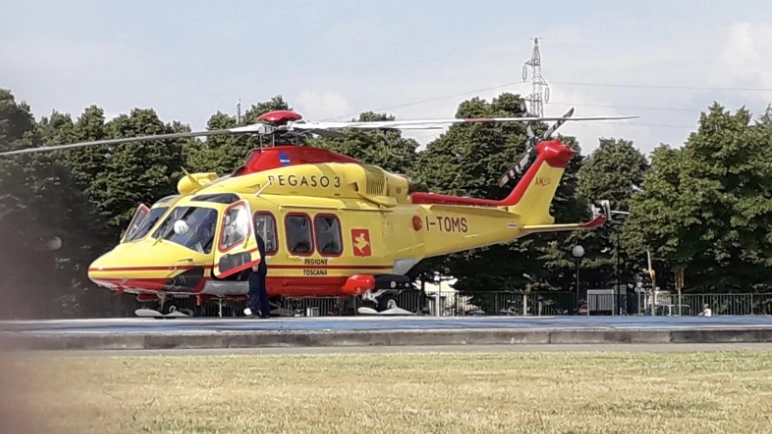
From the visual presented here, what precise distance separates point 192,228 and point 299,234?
7.88 ft

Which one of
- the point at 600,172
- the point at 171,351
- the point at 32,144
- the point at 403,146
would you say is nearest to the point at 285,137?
the point at 171,351

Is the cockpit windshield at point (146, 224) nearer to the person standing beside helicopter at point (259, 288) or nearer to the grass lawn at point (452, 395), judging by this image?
the person standing beside helicopter at point (259, 288)

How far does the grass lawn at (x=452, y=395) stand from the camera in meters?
6.75

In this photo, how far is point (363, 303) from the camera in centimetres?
2658

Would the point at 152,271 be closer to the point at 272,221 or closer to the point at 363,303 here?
the point at 272,221

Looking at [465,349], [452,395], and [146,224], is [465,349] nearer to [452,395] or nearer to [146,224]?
[452,395]

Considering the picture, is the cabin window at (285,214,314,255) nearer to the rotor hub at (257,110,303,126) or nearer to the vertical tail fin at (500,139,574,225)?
the rotor hub at (257,110,303,126)

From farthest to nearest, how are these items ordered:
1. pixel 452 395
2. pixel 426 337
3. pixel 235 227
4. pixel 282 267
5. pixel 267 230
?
1. pixel 282 267
2. pixel 267 230
3. pixel 235 227
4. pixel 426 337
5. pixel 452 395

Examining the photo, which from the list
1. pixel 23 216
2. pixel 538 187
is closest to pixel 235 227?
pixel 538 187

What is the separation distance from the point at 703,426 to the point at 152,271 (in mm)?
16518

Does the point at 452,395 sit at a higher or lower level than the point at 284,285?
lower

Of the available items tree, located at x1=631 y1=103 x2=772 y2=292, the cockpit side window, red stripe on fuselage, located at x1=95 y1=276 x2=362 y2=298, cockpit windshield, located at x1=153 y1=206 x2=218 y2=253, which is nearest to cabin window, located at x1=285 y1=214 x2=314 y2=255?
red stripe on fuselage, located at x1=95 y1=276 x2=362 y2=298

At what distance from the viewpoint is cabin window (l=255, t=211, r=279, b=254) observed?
75.2 ft

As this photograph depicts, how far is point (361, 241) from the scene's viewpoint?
2473cm
